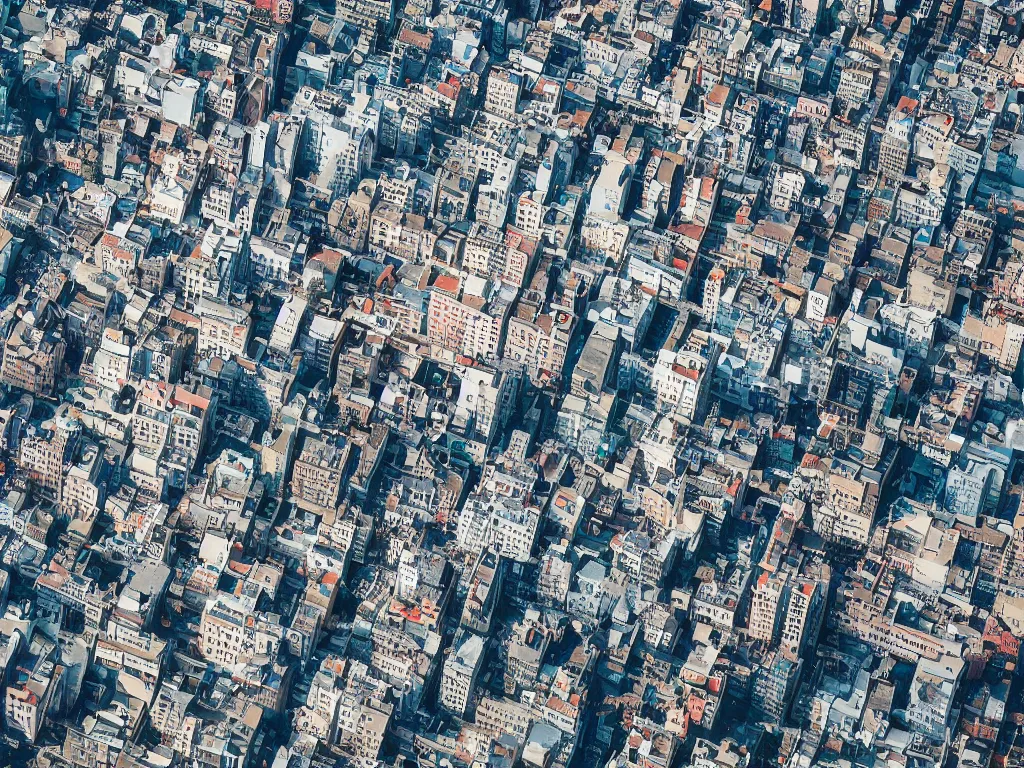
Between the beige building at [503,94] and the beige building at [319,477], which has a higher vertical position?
the beige building at [503,94]

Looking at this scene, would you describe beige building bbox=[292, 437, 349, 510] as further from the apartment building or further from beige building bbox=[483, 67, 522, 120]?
beige building bbox=[483, 67, 522, 120]

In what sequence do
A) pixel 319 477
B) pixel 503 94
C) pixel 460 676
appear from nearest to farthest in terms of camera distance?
pixel 460 676, pixel 319 477, pixel 503 94

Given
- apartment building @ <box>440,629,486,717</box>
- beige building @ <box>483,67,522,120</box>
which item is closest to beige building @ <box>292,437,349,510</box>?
apartment building @ <box>440,629,486,717</box>

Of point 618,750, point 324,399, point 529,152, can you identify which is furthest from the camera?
point 529,152

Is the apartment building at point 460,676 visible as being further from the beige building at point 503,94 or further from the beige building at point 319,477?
the beige building at point 503,94

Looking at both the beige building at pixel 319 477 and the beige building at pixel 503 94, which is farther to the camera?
the beige building at pixel 503 94

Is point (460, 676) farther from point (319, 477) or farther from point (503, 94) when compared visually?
point (503, 94)

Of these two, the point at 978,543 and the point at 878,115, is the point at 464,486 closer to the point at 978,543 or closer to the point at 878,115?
the point at 978,543

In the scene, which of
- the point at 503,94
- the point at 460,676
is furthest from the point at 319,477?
the point at 503,94

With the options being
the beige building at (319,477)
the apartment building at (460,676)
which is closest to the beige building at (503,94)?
the beige building at (319,477)

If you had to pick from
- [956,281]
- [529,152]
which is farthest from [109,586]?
[956,281]

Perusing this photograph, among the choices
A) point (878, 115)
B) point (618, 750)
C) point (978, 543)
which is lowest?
point (618, 750)
